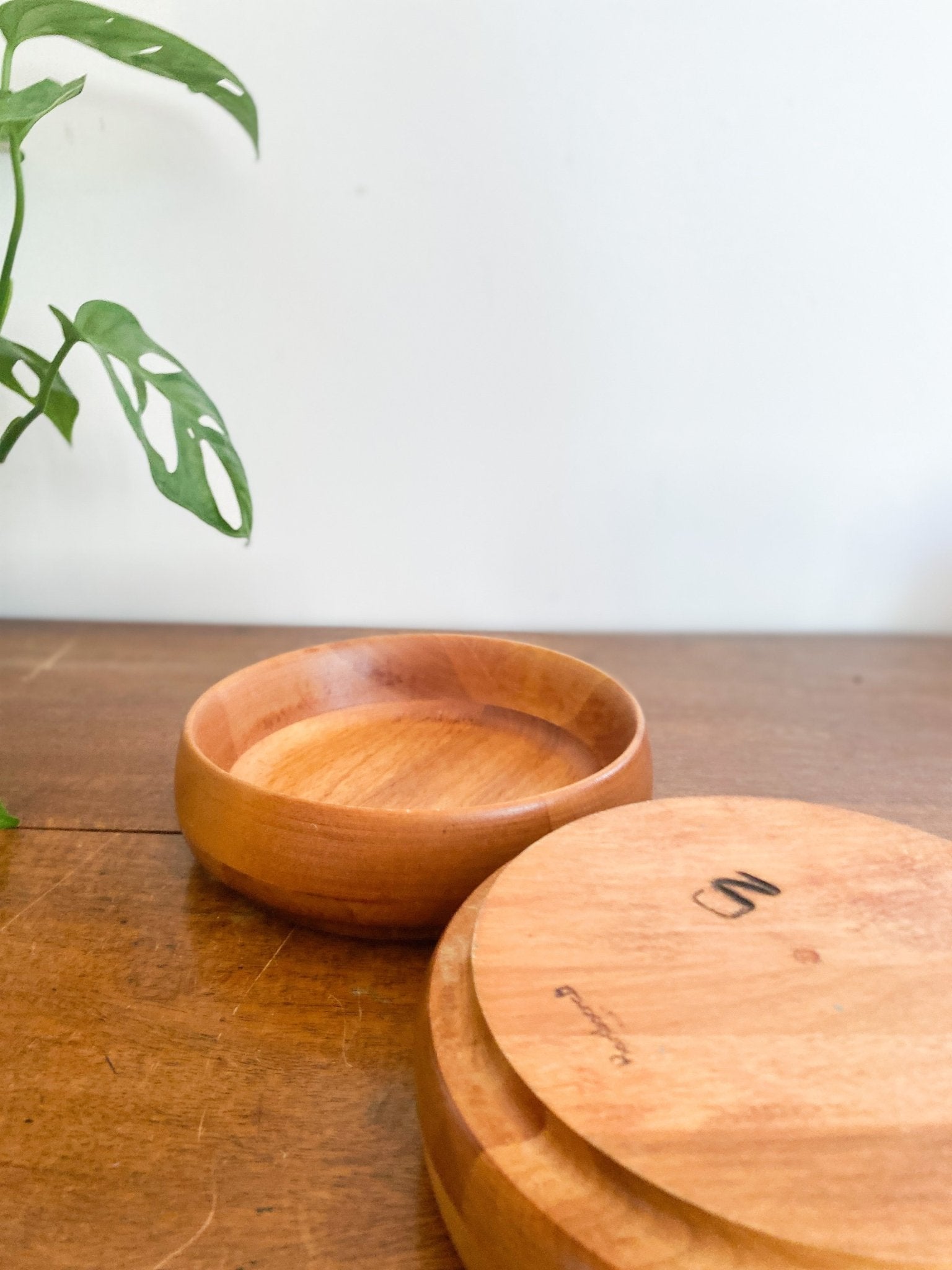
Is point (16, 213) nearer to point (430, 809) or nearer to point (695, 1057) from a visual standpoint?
point (430, 809)

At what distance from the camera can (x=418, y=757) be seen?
58 centimetres

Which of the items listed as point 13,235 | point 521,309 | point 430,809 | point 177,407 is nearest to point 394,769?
point 430,809

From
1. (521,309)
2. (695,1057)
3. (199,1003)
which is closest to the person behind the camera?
(695,1057)

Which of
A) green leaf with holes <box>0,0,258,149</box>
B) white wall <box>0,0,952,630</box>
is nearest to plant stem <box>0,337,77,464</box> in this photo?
green leaf with holes <box>0,0,258,149</box>

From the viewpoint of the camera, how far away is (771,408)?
888mm

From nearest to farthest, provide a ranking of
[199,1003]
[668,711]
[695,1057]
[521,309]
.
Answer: [695,1057]
[199,1003]
[668,711]
[521,309]

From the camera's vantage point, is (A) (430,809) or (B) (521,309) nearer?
(A) (430,809)

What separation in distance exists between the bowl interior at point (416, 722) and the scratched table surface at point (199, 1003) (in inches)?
3.1

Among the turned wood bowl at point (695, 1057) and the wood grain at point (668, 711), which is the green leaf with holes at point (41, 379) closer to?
the wood grain at point (668, 711)

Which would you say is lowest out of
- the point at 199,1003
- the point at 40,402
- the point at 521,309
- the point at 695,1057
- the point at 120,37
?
the point at 199,1003

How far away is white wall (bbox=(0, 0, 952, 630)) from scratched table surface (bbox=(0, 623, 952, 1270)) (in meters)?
0.21

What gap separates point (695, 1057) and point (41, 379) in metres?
0.53

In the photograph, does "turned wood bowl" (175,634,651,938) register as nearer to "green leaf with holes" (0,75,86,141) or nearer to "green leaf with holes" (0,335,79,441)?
"green leaf with holes" (0,335,79,441)

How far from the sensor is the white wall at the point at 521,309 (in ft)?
2.64
